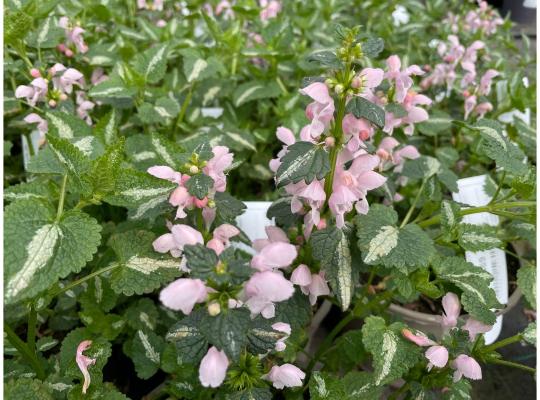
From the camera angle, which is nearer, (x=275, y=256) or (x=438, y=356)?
(x=275, y=256)

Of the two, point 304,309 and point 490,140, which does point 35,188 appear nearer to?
point 304,309

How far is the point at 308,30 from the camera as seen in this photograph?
6.46ft

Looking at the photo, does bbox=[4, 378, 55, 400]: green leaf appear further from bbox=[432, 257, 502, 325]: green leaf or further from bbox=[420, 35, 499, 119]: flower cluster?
bbox=[420, 35, 499, 119]: flower cluster

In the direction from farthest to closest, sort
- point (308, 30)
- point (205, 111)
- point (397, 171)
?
point (308, 30) < point (205, 111) < point (397, 171)

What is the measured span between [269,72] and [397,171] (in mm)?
593

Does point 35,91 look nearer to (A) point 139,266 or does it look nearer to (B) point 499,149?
(A) point 139,266

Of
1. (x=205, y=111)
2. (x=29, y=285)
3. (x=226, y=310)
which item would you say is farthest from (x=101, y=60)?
(x=226, y=310)

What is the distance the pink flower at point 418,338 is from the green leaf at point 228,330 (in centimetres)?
34

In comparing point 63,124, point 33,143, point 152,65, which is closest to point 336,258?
point 63,124

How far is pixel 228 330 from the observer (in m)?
0.57

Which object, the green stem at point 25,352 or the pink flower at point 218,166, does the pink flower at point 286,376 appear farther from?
the green stem at point 25,352

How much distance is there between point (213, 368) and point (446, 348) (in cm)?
41

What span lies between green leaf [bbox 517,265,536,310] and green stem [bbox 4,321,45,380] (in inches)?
34.1

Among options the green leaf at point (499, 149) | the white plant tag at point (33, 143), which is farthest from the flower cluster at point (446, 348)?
the white plant tag at point (33, 143)
